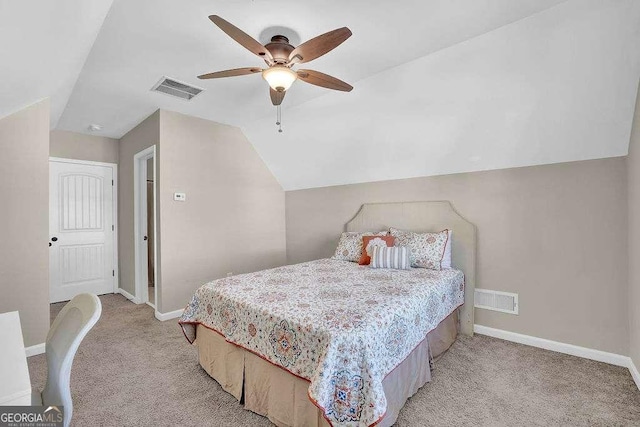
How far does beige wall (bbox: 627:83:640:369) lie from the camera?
2.04m

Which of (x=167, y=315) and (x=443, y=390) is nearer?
(x=443, y=390)

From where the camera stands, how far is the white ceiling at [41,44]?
1.35 m

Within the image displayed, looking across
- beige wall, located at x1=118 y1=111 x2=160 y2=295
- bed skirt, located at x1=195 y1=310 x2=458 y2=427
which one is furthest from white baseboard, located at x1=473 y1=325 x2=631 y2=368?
beige wall, located at x1=118 y1=111 x2=160 y2=295

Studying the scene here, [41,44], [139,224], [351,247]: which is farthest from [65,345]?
[139,224]

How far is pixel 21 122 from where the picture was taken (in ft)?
8.55

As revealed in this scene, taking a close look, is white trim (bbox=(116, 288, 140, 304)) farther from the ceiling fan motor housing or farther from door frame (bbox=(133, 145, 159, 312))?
the ceiling fan motor housing

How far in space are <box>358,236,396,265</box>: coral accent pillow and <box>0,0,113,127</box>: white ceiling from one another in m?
2.78

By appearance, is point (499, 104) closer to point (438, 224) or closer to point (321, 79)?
point (438, 224)

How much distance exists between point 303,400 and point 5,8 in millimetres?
2210

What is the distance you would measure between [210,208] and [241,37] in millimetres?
2538

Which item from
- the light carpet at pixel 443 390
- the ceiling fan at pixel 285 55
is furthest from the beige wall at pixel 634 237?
the ceiling fan at pixel 285 55

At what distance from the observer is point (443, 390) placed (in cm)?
201

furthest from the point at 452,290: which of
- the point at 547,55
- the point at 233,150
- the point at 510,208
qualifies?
the point at 233,150

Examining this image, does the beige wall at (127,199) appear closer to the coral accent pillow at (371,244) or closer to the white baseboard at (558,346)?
the coral accent pillow at (371,244)
